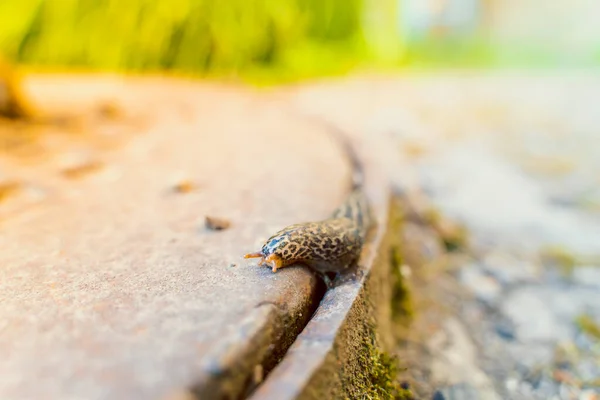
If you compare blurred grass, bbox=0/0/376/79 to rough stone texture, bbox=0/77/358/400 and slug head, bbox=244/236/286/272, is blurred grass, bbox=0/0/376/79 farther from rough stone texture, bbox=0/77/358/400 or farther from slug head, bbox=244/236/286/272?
slug head, bbox=244/236/286/272

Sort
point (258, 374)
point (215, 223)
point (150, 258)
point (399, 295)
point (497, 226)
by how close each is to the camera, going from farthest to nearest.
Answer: point (497, 226), point (399, 295), point (215, 223), point (150, 258), point (258, 374)

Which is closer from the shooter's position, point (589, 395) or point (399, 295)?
point (589, 395)

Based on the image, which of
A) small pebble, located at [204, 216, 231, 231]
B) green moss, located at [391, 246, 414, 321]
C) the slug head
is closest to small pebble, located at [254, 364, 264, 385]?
the slug head

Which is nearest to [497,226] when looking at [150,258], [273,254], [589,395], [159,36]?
[589,395]

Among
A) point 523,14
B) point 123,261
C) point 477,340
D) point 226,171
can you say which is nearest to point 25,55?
point 226,171

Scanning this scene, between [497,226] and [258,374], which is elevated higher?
[258,374]

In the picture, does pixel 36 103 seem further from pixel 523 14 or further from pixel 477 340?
pixel 523 14

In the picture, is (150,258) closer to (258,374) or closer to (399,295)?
(258,374)
